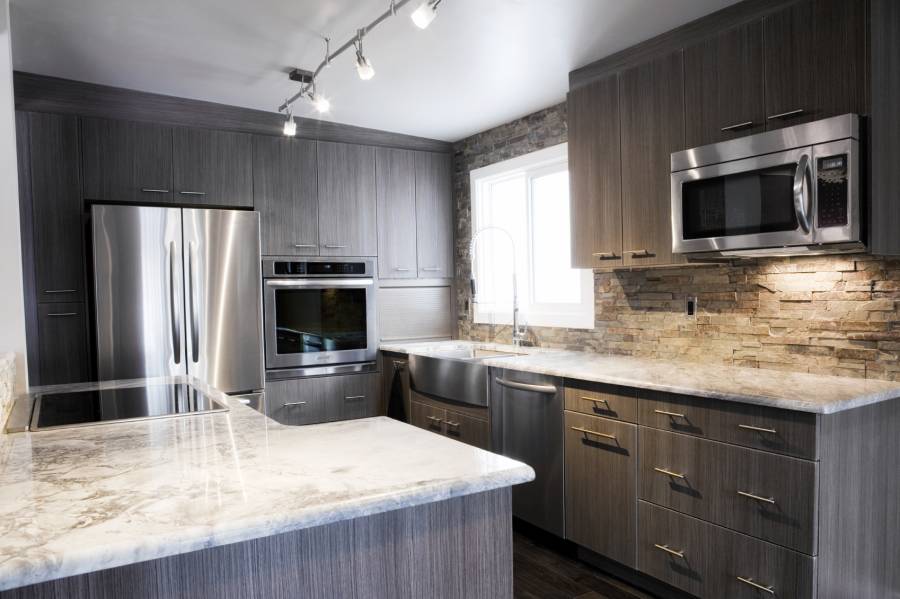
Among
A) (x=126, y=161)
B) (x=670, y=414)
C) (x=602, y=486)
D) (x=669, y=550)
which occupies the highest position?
(x=126, y=161)

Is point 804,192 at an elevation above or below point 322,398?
above

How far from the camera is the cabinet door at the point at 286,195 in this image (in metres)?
3.92

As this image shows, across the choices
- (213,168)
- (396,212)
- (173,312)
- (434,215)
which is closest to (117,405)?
(173,312)

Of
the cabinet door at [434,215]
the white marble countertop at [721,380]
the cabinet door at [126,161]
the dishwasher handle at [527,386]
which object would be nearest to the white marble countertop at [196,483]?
the white marble countertop at [721,380]

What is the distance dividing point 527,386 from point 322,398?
64.2 inches

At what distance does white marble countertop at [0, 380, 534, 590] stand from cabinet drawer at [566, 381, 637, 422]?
4.04 ft

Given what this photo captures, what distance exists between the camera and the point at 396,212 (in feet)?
14.7

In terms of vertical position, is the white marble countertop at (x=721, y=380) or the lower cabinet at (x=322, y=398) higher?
the white marble countertop at (x=721, y=380)

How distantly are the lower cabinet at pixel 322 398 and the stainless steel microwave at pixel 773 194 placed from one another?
2382 mm

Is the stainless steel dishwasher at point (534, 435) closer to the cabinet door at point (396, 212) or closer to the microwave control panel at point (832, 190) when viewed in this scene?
the microwave control panel at point (832, 190)

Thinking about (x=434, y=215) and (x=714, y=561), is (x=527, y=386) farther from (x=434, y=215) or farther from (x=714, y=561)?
(x=434, y=215)

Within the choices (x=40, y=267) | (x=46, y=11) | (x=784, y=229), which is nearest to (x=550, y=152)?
(x=784, y=229)

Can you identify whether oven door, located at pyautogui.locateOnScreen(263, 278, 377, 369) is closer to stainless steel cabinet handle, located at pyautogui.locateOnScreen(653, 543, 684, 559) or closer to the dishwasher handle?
the dishwasher handle

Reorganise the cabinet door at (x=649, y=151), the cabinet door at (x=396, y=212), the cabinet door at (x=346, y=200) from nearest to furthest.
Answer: the cabinet door at (x=649, y=151) < the cabinet door at (x=346, y=200) < the cabinet door at (x=396, y=212)
